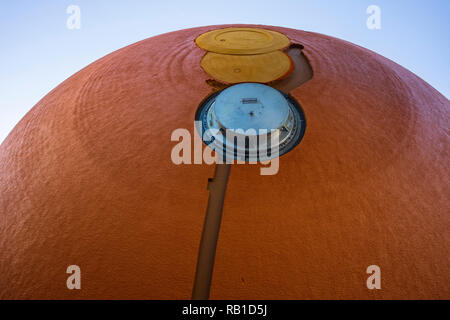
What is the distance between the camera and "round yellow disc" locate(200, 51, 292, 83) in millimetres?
3322

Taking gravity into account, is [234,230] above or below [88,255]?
above

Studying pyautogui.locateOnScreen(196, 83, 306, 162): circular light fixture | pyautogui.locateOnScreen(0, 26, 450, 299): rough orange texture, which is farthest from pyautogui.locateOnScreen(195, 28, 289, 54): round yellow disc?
pyautogui.locateOnScreen(196, 83, 306, 162): circular light fixture

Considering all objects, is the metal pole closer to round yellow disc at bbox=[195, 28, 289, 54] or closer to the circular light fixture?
the circular light fixture

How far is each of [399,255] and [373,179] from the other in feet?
2.14

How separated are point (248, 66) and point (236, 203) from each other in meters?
1.71

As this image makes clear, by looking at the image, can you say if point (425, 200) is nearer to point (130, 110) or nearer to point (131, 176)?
point (131, 176)

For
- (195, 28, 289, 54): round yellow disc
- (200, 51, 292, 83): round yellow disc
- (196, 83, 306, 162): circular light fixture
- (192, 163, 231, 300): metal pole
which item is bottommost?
(192, 163, 231, 300): metal pole

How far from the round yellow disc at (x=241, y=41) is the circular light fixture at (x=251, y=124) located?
926 mm

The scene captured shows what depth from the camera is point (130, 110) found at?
312 cm

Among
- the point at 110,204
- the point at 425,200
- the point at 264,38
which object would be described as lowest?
the point at 110,204

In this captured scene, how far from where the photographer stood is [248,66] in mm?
3414

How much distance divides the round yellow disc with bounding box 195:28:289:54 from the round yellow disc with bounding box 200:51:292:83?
0.12 meters

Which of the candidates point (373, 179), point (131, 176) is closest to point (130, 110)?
point (131, 176)

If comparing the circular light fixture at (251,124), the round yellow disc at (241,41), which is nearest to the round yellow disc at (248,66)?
the round yellow disc at (241,41)
